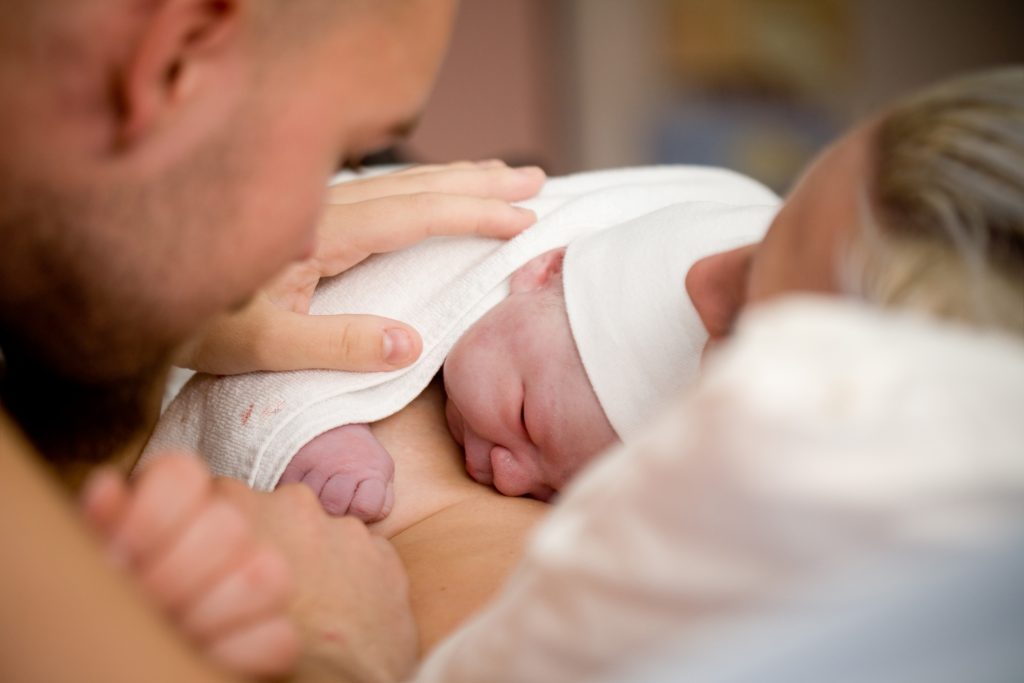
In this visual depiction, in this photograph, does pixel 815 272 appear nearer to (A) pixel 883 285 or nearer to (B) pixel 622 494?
(A) pixel 883 285

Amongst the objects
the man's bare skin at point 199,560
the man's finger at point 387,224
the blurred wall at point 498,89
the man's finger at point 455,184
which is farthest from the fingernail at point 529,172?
the blurred wall at point 498,89

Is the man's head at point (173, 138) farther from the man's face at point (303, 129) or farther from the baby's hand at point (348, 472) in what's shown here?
the baby's hand at point (348, 472)

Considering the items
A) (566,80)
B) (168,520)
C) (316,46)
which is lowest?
(566,80)

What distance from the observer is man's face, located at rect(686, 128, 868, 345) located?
635mm

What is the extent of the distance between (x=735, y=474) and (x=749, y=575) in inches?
2.0

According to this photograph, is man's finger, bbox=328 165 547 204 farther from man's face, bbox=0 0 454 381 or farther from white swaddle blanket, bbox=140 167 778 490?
man's face, bbox=0 0 454 381

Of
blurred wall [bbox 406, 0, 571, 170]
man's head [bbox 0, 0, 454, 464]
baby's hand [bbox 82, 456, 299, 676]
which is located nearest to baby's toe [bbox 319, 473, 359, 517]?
man's head [bbox 0, 0, 454, 464]

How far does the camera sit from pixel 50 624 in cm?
46

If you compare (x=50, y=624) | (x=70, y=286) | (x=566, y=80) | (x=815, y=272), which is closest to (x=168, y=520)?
(x=50, y=624)

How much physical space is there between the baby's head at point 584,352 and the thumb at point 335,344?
0.07m

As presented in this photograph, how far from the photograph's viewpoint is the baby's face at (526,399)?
93cm

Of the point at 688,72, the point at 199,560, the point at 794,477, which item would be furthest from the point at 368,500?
the point at 688,72

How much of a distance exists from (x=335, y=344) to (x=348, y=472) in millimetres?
126

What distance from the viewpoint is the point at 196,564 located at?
54 centimetres
